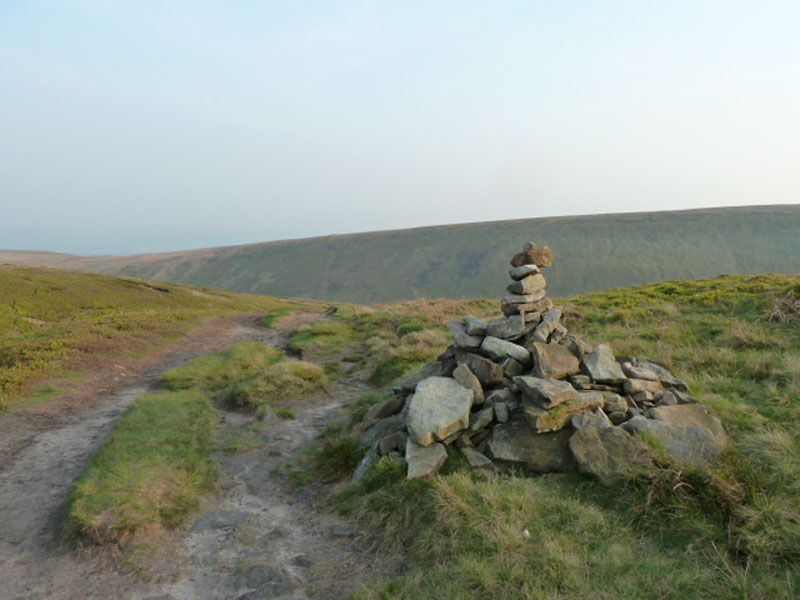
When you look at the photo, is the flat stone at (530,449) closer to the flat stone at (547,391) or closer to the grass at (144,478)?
the flat stone at (547,391)

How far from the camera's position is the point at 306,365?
51.7 ft

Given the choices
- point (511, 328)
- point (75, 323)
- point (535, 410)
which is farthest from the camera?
point (75, 323)

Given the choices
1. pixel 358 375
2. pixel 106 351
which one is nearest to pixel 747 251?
pixel 358 375

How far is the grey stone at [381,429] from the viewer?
8.94 metres

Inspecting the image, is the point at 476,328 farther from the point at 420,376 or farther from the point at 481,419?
the point at 481,419

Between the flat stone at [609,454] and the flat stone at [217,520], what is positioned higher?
the flat stone at [609,454]

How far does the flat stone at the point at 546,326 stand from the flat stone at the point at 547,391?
144 centimetres

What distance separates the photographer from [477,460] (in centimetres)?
738

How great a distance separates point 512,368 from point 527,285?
2.10 metres

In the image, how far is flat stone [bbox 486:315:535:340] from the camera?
9742 mm

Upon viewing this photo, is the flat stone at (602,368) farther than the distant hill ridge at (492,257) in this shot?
No

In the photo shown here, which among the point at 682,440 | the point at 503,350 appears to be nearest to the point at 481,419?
the point at 503,350

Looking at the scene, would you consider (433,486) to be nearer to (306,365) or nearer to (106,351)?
(306,365)

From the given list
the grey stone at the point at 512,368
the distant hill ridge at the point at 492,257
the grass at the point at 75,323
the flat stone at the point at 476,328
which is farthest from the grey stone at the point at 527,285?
the distant hill ridge at the point at 492,257
